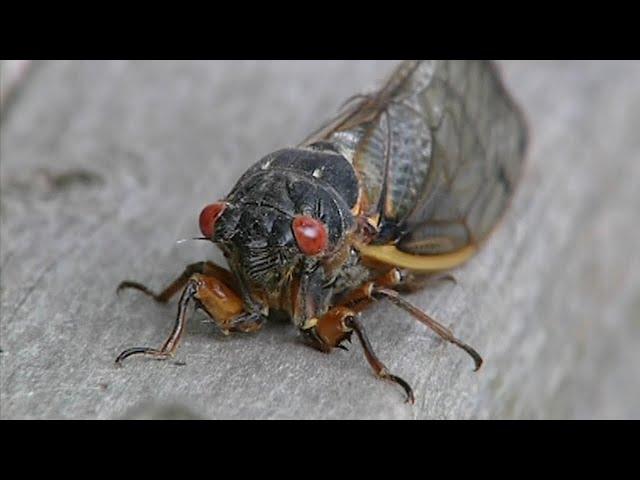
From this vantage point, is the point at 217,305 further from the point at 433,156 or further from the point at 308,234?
the point at 433,156

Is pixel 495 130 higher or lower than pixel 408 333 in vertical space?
higher

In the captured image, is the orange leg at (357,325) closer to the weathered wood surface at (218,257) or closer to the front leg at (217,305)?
the weathered wood surface at (218,257)

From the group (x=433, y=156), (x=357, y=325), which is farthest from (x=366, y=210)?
(x=357, y=325)

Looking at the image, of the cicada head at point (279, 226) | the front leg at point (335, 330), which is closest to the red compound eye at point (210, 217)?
the cicada head at point (279, 226)

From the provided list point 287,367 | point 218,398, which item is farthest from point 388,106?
point 218,398

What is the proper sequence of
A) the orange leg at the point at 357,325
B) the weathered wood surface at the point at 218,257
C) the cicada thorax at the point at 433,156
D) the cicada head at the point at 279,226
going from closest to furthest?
the weathered wood surface at the point at 218,257, the orange leg at the point at 357,325, the cicada head at the point at 279,226, the cicada thorax at the point at 433,156

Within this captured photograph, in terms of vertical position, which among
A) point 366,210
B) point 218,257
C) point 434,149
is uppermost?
point 434,149
